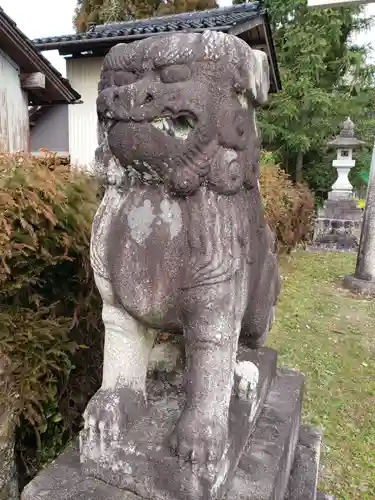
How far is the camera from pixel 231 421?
50.3 inches

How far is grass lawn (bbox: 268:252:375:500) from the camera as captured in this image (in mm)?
2330

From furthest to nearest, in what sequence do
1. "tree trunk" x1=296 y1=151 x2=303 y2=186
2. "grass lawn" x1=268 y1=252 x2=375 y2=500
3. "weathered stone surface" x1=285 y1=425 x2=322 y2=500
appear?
1. "tree trunk" x1=296 y1=151 x2=303 y2=186
2. "grass lawn" x1=268 y1=252 x2=375 y2=500
3. "weathered stone surface" x1=285 y1=425 x2=322 y2=500

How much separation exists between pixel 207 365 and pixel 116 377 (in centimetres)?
28

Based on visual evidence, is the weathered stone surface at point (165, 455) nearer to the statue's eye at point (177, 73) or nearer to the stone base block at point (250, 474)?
the stone base block at point (250, 474)

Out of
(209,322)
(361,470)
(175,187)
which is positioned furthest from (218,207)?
(361,470)

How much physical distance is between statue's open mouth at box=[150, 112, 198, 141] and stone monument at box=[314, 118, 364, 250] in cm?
773

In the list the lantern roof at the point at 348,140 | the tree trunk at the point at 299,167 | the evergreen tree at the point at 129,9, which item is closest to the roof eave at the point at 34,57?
the lantern roof at the point at 348,140

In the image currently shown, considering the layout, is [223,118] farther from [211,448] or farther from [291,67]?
[291,67]

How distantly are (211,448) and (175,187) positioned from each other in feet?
2.12

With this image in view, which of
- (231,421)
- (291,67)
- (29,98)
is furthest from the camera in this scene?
(291,67)

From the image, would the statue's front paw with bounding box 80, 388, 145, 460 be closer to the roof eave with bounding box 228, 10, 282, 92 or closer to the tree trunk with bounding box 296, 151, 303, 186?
the roof eave with bounding box 228, 10, 282, 92

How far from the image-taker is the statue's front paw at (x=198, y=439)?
1.06 meters

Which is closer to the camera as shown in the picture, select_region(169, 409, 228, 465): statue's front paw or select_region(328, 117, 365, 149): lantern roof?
select_region(169, 409, 228, 465): statue's front paw

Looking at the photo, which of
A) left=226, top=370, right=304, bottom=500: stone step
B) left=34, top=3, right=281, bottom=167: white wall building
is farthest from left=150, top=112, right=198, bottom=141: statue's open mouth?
left=34, top=3, right=281, bottom=167: white wall building
